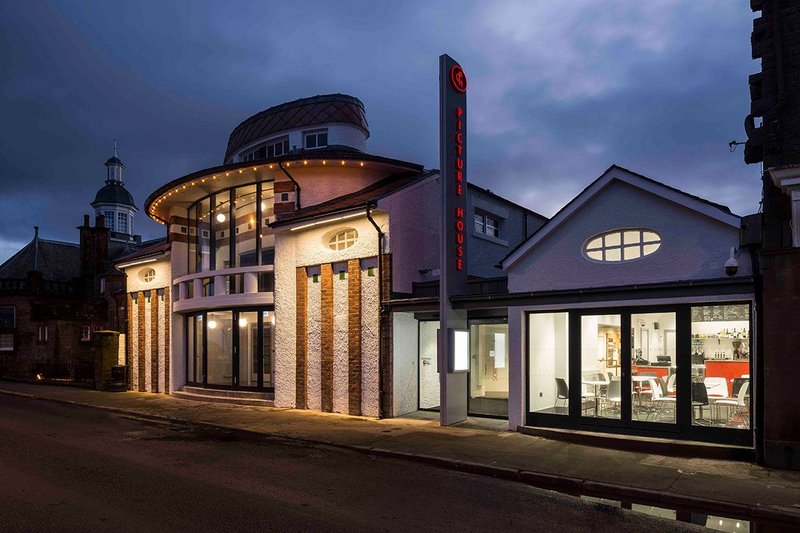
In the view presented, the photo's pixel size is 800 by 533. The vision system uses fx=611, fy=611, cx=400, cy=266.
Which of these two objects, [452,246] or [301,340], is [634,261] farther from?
[301,340]

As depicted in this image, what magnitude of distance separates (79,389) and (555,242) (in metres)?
21.0

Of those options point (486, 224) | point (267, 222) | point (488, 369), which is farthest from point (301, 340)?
point (486, 224)

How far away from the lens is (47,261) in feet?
154

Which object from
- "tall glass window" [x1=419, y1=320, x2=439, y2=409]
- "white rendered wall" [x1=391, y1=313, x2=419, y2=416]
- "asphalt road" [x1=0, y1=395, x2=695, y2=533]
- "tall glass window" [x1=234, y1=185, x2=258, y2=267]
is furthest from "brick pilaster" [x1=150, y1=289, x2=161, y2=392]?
"tall glass window" [x1=419, y1=320, x2=439, y2=409]

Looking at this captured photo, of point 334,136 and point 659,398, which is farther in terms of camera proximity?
point 334,136

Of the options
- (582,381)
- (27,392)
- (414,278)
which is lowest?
(27,392)

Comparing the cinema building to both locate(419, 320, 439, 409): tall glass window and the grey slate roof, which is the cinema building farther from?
the grey slate roof

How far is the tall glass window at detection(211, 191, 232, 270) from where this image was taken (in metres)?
19.8

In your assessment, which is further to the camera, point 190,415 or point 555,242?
point 190,415

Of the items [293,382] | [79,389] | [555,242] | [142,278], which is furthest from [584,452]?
[79,389]

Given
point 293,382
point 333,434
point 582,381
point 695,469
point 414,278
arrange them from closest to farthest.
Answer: point 695,469 → point 582,381 → point 333,434 → point 414,278 → point 293,382

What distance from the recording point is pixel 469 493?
842 centimetres

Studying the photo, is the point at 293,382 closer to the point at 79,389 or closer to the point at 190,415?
the point at 190,415

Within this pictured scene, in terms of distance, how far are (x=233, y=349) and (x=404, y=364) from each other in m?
6.28
